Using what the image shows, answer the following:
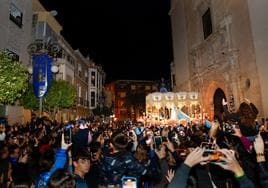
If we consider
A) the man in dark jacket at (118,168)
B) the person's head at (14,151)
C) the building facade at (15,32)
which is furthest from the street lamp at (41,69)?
the man in dark jacket at (118,168)

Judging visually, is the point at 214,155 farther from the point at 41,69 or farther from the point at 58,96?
the point at 58,96

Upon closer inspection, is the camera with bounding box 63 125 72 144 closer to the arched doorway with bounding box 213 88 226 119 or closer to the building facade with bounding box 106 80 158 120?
the arched doorway with bounding box 213 88 226 119

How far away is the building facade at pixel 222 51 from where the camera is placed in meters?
18.6

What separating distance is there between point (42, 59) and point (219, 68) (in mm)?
16608

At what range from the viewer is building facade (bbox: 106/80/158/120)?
86.5 m

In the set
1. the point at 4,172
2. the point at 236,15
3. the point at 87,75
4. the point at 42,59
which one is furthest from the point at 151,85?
the point at 4,172

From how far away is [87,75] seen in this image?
50750 millimetres

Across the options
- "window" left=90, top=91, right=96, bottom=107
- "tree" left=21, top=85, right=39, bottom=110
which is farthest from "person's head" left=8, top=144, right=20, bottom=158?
"window" left=90, top=91, right=96, bottom=107

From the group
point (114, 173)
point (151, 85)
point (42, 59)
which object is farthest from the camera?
point (151, 85)

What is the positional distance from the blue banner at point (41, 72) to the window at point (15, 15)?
5338mm

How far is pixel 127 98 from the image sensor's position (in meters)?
88.4

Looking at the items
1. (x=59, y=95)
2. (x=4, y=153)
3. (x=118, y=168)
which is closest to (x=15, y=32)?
(x=59, y=95)

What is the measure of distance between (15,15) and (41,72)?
6.96 m

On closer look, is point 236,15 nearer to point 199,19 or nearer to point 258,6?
point 258,6
